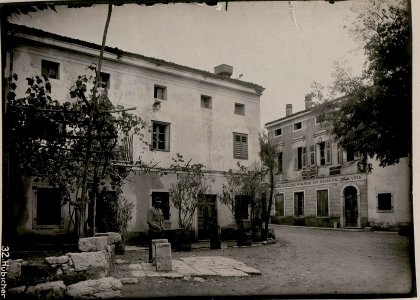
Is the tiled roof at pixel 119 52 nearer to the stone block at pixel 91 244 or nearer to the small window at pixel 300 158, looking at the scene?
the small window at pixel 300 158

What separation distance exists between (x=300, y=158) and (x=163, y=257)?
2155 millimetres

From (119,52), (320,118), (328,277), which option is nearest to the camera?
(328,277)

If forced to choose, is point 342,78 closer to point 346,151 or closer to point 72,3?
point 346,151

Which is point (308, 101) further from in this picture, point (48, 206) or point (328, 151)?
point (48, 206)

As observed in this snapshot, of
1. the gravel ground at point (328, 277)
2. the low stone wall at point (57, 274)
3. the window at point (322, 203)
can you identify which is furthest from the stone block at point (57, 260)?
the window at point (322, 203)

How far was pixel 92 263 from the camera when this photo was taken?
4.04m

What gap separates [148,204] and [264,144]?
1.62 metres

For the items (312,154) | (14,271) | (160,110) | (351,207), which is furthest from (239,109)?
(14,271)

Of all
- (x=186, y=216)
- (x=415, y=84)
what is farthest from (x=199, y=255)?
(x=415, y=84)

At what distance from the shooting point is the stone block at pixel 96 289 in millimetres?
3885

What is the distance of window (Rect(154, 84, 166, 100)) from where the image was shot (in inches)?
185

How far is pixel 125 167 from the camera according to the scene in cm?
466

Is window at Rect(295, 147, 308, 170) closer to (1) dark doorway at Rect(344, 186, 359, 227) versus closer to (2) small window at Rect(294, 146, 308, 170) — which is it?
(2) small window at Rect(294, 146, 308, 170)

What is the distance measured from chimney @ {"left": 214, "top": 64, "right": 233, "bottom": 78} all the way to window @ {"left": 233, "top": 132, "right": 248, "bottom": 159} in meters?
0.73
